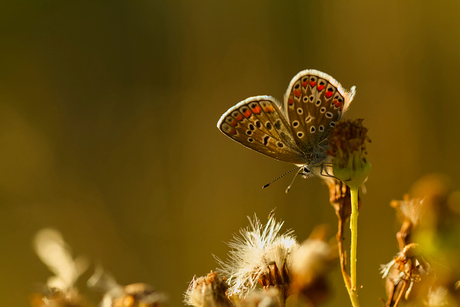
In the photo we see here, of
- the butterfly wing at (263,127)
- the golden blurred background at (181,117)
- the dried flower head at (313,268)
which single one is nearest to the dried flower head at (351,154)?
the dried flower head at (313,268)

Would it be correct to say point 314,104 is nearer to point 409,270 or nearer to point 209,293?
point 409,270

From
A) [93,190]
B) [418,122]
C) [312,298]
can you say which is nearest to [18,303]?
[93,190]

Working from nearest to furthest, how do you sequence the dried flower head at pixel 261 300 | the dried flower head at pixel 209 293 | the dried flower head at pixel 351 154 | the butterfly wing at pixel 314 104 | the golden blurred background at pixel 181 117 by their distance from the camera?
the dried flower head at pixel 261 300 → the dried flower head at pixel 209 293 → the dried flower head at pixel 351 154 → the butterfly wing at pixel 314 104 → the golden blurred background at pixel 181 117

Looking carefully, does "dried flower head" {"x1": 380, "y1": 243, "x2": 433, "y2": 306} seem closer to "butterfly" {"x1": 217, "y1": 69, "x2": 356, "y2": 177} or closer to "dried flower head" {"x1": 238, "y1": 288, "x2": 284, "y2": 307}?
"dried flower head" {"x1": 238, "y1": 288, "x2": 284, "y2": 307}

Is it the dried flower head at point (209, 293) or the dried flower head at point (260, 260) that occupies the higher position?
the dried flower head at point (260, 260)

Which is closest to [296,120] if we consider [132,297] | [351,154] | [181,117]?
[351,154]

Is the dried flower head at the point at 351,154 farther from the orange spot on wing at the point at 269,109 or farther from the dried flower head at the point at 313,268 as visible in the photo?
the orange spot on wing at the point at 269,109
